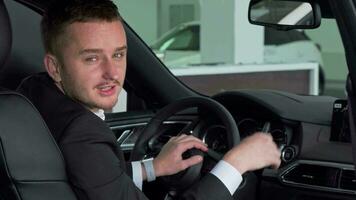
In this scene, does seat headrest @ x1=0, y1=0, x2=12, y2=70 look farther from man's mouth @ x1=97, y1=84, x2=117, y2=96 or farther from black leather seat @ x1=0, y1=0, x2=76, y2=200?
man's mouth @ x1=97, y1=84, x2=117, y2=96

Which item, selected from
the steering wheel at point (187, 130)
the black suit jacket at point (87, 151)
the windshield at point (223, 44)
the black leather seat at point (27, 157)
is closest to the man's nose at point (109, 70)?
the black suit jacket at point (87, 151)

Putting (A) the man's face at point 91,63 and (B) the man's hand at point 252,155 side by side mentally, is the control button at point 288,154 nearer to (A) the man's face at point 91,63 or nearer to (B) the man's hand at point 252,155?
(B) the man's hand at point 252,155

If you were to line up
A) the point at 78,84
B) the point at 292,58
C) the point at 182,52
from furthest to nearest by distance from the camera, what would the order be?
the point at 292,58
the point at 182,52
the point at 78,84

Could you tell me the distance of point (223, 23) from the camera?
33.0ft

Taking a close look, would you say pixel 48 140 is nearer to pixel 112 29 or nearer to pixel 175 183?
pixel 112 29

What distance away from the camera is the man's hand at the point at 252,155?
2.32 m

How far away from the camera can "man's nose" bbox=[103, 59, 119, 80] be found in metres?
2.23

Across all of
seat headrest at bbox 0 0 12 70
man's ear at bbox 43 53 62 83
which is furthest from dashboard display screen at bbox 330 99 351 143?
seat headrest at bbox 0 0 12 70

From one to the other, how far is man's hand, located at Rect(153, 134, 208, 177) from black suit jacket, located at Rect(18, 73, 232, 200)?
0.33 meters

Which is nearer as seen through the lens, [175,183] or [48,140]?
[48,140]

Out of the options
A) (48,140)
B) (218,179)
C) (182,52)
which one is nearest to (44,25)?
(48,140)

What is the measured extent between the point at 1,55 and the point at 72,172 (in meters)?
0.39

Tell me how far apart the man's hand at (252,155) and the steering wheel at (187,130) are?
33 centimetres

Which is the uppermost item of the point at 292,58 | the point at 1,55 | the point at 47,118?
the point at 1,55
